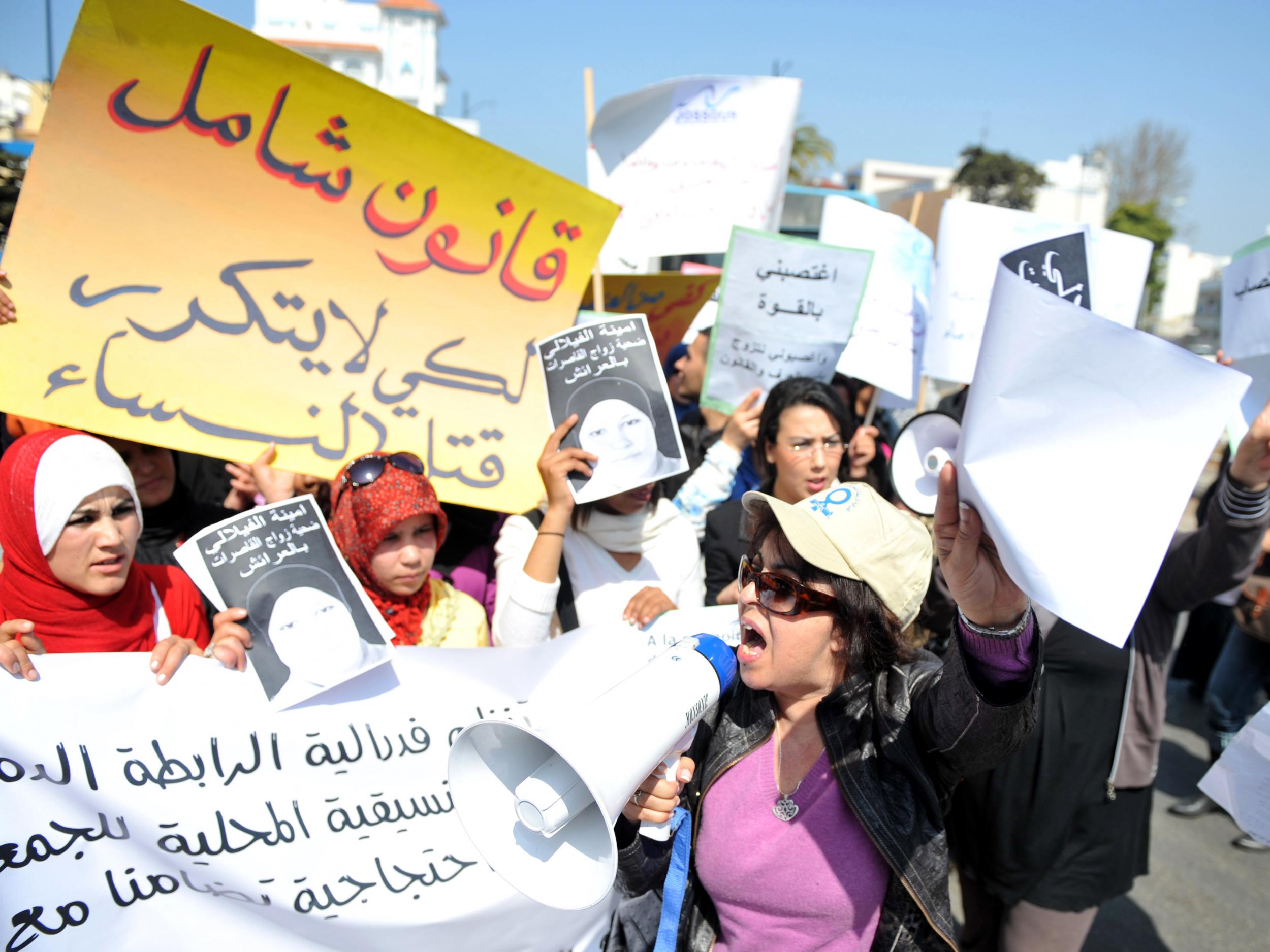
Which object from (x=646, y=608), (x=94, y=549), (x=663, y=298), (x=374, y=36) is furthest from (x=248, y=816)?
(x=374, y=36)

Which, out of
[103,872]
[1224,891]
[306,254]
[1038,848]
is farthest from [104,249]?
[1224,891]

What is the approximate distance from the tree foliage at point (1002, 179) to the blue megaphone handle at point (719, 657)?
3151 centimetres

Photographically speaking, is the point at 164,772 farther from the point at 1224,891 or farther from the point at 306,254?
the point at 1224,891

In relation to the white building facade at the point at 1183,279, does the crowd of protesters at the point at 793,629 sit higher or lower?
Result: lower

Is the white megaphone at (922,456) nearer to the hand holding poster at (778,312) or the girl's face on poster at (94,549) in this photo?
the hand holding poster at (778,312)

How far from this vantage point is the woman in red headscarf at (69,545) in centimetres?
192

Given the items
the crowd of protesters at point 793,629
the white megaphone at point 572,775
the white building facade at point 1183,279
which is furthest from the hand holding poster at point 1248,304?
the white building facade at point 1183,279

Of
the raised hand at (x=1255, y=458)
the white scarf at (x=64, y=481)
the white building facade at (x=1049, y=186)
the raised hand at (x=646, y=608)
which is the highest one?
the white building facade at (x=1049, y=186)

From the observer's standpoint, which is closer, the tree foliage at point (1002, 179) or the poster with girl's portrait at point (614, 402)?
the poster with girl's portrait at point (614, 402)

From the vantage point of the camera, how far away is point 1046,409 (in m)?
1.10

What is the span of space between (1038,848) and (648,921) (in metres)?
1.17

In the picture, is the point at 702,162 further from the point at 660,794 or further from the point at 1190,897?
the point at 1190,897

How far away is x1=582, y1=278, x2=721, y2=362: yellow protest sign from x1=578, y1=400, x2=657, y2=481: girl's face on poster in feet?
5.65

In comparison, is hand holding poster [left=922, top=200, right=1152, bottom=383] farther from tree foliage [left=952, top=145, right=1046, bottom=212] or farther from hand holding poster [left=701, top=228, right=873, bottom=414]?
tree foliage [left=952, top=145, right=1046, bottom=212]
